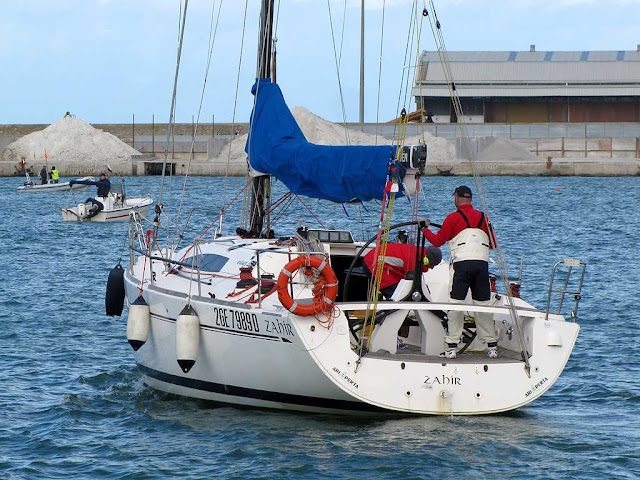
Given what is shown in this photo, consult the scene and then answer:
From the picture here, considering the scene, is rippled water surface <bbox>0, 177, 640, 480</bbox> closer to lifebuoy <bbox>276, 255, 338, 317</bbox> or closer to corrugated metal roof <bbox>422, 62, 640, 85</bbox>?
lifebuoy <bbox>276, 255, 338, 317</bbox>

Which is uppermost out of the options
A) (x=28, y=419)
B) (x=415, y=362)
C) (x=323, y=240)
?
(x=323, y=240)

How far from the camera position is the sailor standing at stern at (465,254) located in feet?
37.7

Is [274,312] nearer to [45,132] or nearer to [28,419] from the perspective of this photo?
[28,419]

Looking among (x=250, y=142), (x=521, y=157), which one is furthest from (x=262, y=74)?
(x=521, y=157)

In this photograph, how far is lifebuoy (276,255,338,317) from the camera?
35.7ft

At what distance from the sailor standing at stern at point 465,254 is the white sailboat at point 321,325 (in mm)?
274

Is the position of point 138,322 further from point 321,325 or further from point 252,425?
point 321,325

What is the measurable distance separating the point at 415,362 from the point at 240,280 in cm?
240

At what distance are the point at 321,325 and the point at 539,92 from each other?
76.5 metres

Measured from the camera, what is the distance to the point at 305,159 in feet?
44.8

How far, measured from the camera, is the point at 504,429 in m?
11.1

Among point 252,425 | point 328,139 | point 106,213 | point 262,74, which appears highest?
point 328,139

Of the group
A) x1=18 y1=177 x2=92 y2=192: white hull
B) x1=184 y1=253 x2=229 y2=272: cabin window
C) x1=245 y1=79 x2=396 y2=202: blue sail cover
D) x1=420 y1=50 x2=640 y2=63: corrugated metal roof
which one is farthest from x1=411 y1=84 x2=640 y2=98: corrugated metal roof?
x1=184 y1=253 x2=229 y2=272: cabin window

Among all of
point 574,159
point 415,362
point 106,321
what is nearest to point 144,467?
point 415,362
